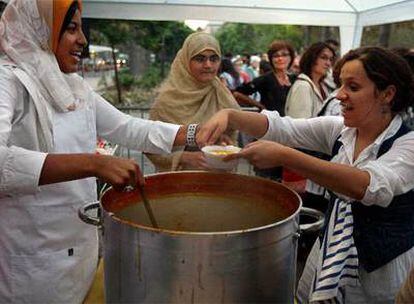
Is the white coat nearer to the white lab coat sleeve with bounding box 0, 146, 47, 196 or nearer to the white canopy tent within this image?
the white lab coat sleeve with bounding box 0, 146, 47, 196

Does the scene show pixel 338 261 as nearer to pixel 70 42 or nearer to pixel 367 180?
pixel 367 180

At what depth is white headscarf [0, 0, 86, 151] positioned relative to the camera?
4.81 feet

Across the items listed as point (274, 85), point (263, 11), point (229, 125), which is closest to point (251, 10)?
point (263, 11)

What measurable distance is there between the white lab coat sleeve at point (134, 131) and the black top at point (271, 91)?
2.92m

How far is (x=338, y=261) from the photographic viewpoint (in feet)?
4.90

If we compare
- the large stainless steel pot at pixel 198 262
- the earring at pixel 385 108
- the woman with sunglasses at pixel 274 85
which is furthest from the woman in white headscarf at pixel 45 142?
the woman with sunglasses at pixel 274 85

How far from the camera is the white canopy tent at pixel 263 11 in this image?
5.72 m

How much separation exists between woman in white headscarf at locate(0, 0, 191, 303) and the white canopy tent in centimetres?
441

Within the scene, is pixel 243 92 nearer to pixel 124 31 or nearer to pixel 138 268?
pixel 138 268

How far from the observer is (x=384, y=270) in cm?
154

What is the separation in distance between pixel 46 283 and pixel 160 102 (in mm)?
1570

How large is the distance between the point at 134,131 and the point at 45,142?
0.48 metres

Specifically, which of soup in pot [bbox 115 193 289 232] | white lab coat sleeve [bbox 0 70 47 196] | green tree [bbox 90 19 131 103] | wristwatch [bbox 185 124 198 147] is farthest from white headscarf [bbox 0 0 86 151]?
green tree [bbox 90 19 131 103]

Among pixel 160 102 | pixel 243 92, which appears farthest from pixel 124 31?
pixel 160 102
